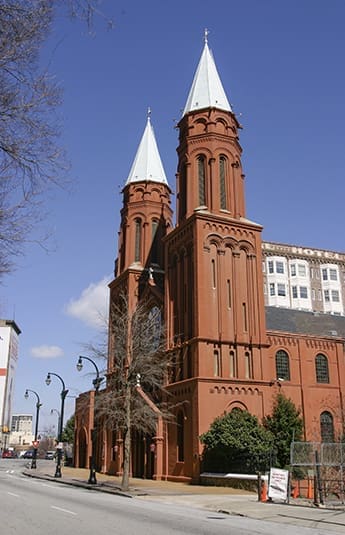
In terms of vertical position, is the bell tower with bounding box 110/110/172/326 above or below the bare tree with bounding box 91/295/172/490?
above

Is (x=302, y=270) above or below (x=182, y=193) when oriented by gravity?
above

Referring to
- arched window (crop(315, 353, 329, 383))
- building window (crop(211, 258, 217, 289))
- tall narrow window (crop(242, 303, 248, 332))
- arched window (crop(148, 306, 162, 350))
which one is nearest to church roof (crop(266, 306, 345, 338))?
arched window (crop(315, 353, 329, 383))

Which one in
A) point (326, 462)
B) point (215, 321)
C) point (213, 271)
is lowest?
point (326, 462)

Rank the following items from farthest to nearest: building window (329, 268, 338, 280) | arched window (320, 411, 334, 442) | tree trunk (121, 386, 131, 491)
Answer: building window (329, 268, 338, 280) < arched window (320, 411, 334, 442) < tree trunk (121, 386, 131, 491)

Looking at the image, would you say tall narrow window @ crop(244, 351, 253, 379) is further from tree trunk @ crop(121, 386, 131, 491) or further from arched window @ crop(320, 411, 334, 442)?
tree trunk @ crop(121, 386, 131, 491)

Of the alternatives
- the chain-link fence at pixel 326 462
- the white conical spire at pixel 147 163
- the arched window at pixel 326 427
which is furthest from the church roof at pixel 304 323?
the chain-link fence at pixel 326 462

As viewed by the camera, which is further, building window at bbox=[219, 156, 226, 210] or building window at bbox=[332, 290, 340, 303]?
building window at bbox=[332, 290, 340, 303]

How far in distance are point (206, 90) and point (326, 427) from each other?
29871mm

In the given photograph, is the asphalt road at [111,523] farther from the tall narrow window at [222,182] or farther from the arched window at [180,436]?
the tall narrow window at [222,182]

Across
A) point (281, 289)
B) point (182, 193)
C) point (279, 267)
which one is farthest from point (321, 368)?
point (279, 267)

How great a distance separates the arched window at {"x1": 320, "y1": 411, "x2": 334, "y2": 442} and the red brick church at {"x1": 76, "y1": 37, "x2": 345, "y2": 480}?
0.26ft

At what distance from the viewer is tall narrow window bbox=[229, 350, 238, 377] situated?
38.2m

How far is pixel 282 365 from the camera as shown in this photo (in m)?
43.8

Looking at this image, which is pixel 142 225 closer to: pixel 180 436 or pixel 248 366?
pixel 248 366
